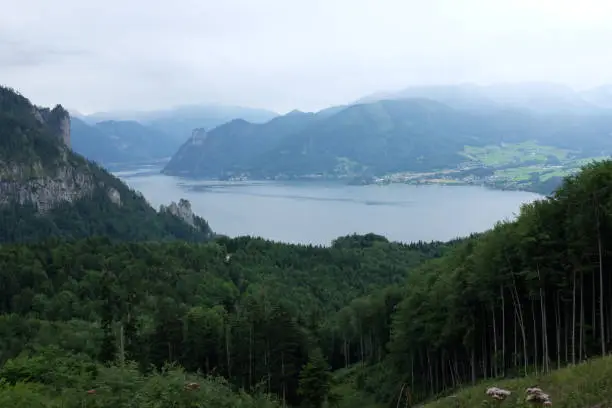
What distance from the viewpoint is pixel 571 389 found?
13.2 m

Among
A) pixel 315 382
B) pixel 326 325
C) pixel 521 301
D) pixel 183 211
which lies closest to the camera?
pixel 521 301

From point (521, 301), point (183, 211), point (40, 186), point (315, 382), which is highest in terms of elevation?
point (40, 186)

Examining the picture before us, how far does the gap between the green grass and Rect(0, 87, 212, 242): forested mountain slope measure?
156 m

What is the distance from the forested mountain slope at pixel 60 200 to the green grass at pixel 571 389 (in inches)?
6144

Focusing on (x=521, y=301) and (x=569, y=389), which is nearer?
(x=569, y=389)

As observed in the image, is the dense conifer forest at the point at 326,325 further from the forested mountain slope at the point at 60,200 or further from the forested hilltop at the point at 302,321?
the forested mountain slope at the point at 60,200

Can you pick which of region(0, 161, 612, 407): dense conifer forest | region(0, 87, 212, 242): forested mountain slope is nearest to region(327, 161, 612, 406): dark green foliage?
region(0, 161, 612, 407): dense conifer forest

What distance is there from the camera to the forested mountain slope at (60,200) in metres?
168

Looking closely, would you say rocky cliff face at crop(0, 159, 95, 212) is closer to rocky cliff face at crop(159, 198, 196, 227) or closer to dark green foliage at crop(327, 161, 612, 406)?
rocky cliff face at crop(159, 198, 196, 227)

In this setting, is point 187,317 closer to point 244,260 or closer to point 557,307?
point 557,307

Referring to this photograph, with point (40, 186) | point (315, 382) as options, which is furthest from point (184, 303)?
point (40, 186)

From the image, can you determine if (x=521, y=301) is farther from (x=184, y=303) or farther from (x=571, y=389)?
(x=184, y=303)

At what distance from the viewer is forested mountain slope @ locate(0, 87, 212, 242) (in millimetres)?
168250

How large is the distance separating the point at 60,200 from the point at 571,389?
18794 centimetres
